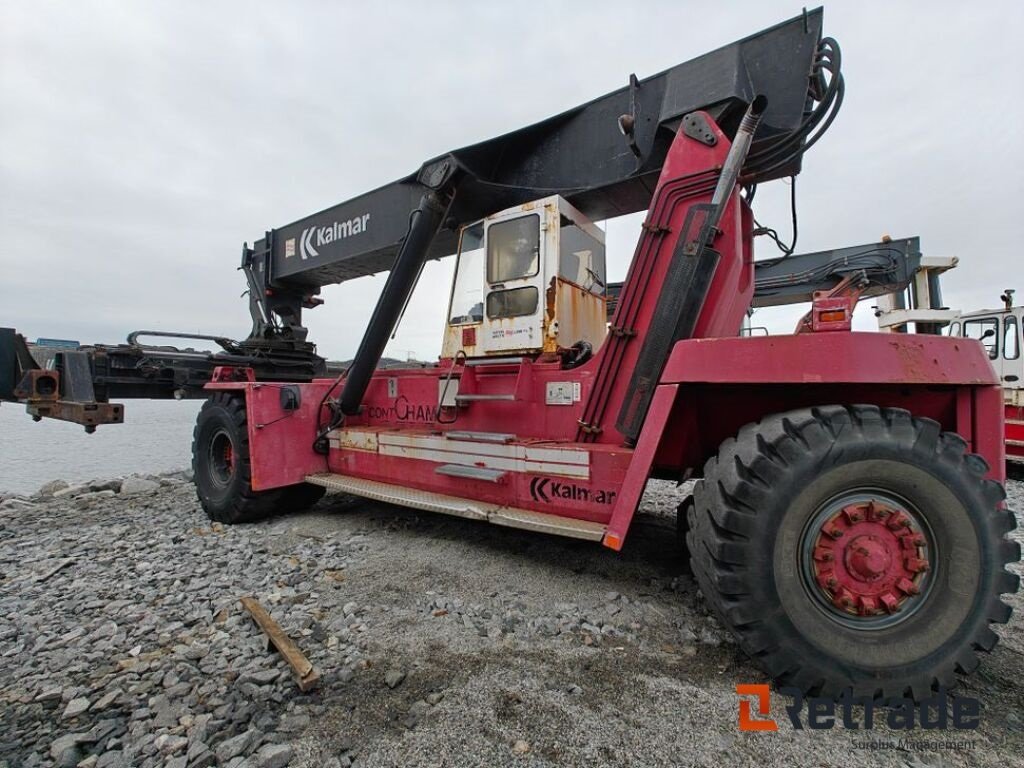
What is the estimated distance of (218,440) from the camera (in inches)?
214

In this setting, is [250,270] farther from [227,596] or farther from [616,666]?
[616,666]

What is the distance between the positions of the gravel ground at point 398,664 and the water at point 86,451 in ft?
14.1

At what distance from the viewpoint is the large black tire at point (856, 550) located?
2039mm

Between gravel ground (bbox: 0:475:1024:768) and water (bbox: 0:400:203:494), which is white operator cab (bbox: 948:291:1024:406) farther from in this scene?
water (bbox: 0:400:203:494)

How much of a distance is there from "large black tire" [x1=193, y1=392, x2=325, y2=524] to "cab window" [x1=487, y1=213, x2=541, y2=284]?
2992 mm

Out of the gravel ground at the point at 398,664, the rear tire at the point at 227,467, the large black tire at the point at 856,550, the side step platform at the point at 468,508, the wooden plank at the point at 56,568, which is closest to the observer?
the gravel ground at the point at 398,664

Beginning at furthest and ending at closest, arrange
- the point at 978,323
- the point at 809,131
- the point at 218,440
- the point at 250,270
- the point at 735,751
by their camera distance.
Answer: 1. the point at 978,323
2. the point at 250,270
3. the point at 218,440
4. the point at 809,131
5. the point at 735,751

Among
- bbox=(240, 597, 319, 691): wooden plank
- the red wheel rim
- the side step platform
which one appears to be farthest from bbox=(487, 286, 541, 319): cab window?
bbox=(240, 597, 319, 691): wooden plank

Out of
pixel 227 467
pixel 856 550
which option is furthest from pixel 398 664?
pixel 227 467

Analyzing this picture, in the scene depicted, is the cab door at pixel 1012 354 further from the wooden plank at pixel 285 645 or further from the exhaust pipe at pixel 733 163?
the wooden plank at pixel 285 645

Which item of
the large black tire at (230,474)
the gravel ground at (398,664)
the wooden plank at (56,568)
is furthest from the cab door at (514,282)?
the wooden plank at (56,568)

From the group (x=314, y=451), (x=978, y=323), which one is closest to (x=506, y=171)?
(x=314, y=451)

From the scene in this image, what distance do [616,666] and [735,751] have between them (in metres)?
0.63

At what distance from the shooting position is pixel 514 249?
4051 millimetres
